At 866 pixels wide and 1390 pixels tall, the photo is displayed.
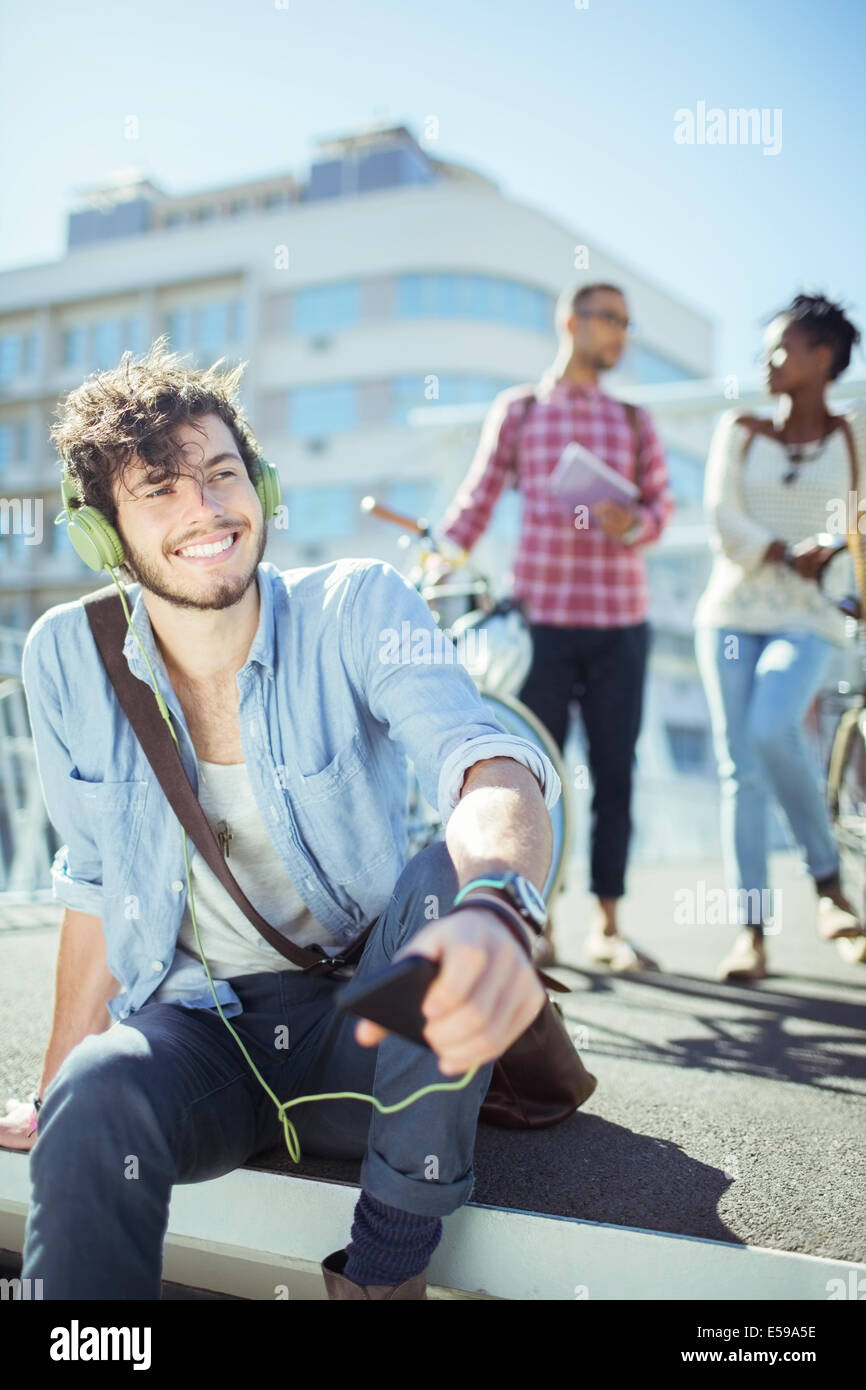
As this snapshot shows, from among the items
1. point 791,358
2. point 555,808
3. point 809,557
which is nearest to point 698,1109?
point 555,808

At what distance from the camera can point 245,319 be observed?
3133 centimetres

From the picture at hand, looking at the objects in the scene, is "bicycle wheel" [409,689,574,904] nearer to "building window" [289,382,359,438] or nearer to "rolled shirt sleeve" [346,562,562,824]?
"rolled shirt sleeve" [346,562,562,824]

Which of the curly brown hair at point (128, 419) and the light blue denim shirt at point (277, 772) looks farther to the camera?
the curly brown hair at point (128, 419)

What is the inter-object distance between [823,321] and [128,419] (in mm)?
2532

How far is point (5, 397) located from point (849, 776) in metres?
36.4

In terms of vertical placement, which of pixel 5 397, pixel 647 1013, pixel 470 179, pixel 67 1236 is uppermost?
pixel 470 179

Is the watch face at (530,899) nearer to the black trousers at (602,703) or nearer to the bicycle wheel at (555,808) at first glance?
the bicycle wheel at (555,808)

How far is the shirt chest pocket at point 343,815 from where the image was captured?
1.70 meters

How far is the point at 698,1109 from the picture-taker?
77.9 inches

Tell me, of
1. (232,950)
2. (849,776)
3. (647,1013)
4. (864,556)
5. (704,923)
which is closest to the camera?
(232,950)

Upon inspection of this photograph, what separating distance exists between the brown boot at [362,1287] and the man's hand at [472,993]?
622 mm

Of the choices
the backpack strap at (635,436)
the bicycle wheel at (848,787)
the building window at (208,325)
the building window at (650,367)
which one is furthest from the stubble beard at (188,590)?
the building window at (650,367)
